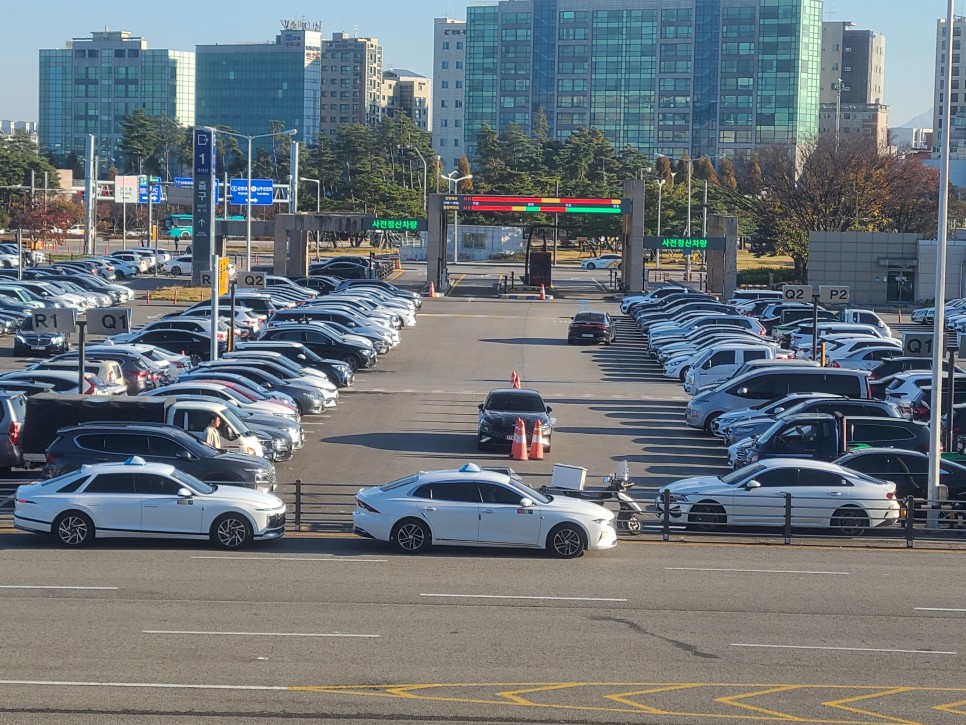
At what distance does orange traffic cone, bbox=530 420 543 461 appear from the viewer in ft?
87.7

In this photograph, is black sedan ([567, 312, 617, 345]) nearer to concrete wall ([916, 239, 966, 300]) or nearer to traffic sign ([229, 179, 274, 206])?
concrete wall ([916, 239, 966, 300])

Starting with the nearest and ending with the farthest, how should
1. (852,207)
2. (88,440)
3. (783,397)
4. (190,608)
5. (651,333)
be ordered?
(190,608)
(88,440)
(783,397)
(651,333)
(852,207)

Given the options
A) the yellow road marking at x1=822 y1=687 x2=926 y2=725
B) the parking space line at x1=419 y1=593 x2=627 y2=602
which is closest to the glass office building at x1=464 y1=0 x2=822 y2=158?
the parking space line at x1=419 y1=593 x2=627 y2=602

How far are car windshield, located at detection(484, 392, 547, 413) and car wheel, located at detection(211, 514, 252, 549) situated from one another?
1053cm

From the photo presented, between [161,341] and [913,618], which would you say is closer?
[913,618]

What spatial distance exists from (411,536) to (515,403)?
1038 cm

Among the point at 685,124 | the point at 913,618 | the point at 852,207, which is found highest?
the point at 685,124

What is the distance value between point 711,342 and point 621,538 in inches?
876

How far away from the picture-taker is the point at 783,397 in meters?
30.1

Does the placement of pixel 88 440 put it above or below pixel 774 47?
below

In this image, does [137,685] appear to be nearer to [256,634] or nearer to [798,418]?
[256,634]

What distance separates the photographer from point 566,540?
18047 millimetres

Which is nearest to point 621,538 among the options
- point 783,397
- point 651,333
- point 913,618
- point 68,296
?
point 913,618

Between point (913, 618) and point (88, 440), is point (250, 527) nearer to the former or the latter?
point (88, 440)
